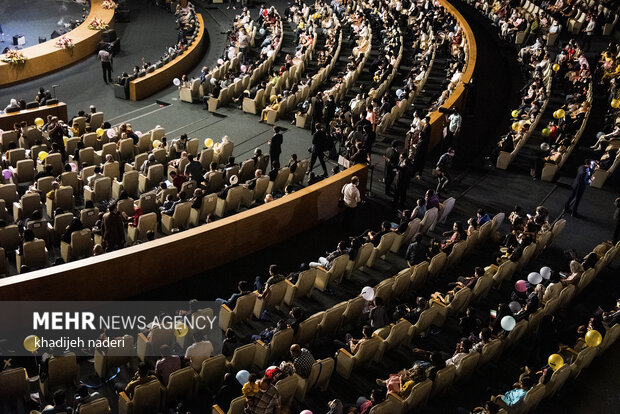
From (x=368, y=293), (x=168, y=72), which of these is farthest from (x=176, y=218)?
(x=168, y=72)

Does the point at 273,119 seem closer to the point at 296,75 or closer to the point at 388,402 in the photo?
the point at 296,75

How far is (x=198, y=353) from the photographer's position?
779 centimetres

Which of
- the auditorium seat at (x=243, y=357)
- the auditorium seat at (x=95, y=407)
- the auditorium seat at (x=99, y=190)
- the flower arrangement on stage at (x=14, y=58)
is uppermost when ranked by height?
the auditorium seat at (x=95, y=407)

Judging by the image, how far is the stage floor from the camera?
75.6 feet

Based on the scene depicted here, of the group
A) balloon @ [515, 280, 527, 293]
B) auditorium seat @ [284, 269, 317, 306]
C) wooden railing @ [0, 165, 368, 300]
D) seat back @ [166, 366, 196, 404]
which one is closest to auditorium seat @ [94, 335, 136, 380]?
seat back @ [166, 366, 196, 404]

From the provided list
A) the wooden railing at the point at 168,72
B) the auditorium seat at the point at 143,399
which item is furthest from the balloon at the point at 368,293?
the wooden railing at the point at 168,72

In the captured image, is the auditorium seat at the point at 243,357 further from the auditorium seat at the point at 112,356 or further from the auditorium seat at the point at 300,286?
the auditorium seat at the point at 300,286

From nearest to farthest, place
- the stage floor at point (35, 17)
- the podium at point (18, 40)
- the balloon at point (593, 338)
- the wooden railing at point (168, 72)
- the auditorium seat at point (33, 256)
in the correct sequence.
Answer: the balloon at point (593, 338)
the auditorium seat at point (33, 256)
the wooden railing at point (168, 72)
the podium at point (18, 40)
the stage floor at point (35, 17)

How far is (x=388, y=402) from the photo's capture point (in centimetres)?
728

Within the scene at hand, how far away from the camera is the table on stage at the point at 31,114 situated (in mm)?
14336

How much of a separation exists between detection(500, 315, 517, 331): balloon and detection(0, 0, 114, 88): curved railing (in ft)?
51.8

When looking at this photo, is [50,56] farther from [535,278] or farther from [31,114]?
[535,278]

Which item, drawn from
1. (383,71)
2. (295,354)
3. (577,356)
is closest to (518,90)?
(383,71)

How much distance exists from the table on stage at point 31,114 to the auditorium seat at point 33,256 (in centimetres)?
568
